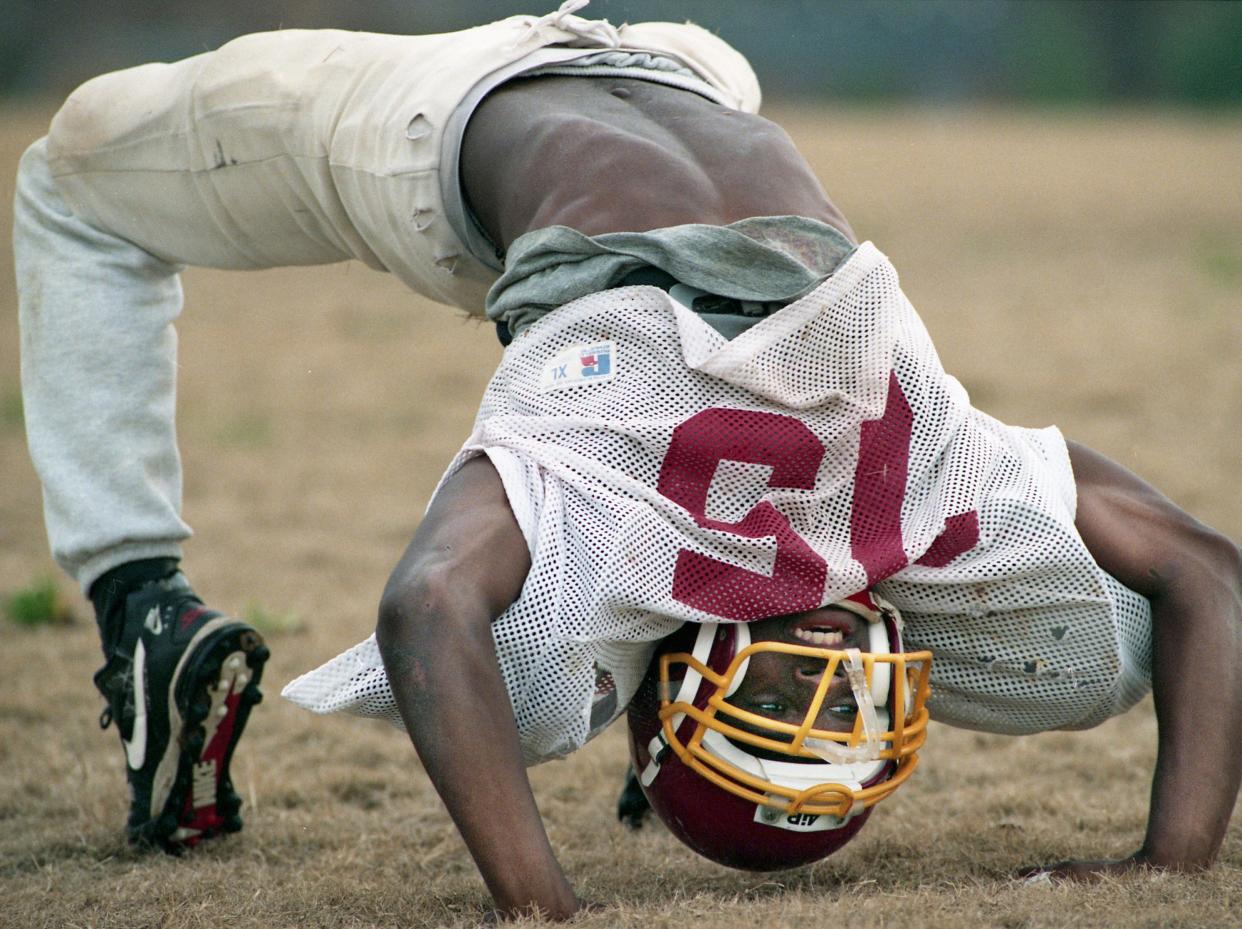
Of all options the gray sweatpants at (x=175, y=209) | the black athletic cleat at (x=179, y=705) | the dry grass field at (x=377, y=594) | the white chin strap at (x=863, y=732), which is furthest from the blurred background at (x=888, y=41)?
the white chin strap at (x=863, y=732)

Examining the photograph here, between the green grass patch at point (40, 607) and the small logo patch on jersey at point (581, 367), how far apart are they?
238cm

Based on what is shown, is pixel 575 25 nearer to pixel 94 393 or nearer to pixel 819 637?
pixel 94 393

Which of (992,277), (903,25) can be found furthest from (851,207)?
(903,25)

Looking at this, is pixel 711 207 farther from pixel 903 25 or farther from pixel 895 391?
pixel 903 25

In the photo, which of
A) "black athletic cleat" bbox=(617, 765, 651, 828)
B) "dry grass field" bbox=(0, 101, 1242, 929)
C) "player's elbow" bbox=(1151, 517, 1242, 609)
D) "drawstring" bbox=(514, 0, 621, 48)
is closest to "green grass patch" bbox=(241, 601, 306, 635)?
"dry grass field" bbox=(0, 101, 1242, 929)

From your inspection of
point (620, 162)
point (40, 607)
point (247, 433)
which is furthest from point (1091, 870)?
point (247, 433)

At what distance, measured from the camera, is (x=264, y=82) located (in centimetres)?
281

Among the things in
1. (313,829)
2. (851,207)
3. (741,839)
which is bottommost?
(851,207)

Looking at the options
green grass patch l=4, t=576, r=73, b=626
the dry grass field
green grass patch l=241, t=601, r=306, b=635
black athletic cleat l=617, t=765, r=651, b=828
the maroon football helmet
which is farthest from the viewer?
green grass patch l=4, t=576, r=73, b=626

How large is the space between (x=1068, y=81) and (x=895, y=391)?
34312 mm

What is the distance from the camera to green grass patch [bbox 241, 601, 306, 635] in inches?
161

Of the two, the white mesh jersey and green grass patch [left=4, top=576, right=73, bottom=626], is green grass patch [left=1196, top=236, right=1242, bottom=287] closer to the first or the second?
green grass patch [left=4, top=576, right=73, bottom=626]

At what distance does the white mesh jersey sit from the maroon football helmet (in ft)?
0.19

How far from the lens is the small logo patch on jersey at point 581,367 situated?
2.26 m
